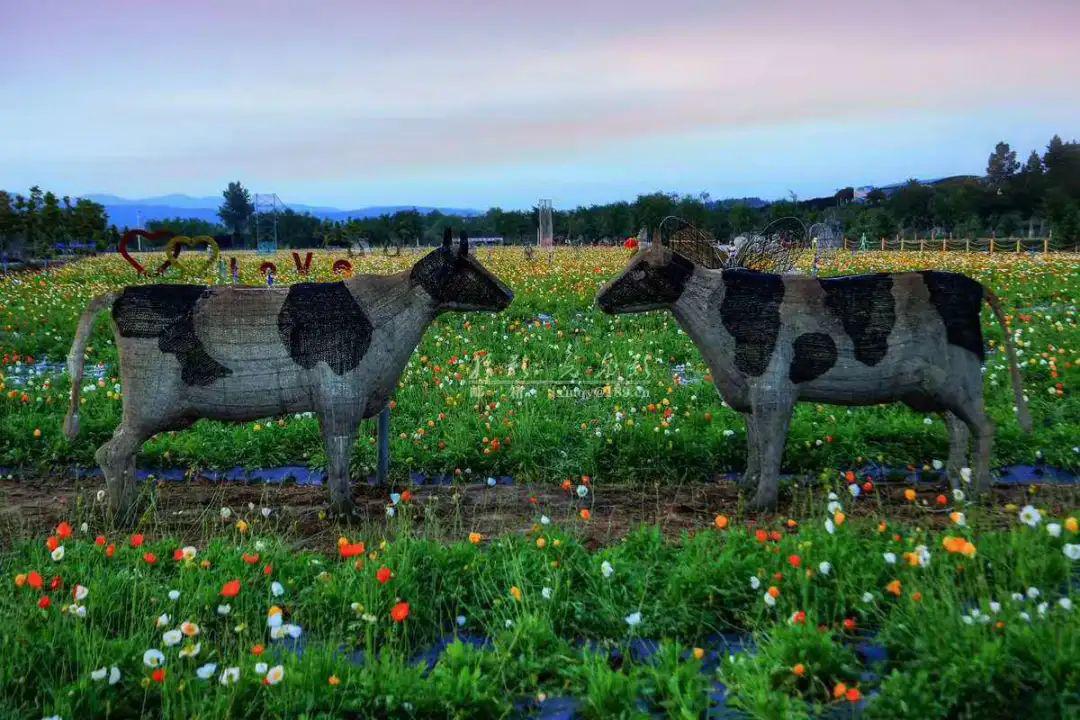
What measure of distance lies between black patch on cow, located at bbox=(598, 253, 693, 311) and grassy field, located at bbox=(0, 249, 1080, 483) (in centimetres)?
165

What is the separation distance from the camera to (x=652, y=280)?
5.99 metres

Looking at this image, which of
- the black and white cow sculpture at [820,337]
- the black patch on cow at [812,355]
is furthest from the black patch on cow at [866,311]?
the black patch on cow at [812,355]

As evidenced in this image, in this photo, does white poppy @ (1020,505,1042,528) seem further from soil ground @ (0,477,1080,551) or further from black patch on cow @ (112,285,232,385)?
black patch on cow @ (112,285,232,385)

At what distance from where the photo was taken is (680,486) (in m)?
6.66

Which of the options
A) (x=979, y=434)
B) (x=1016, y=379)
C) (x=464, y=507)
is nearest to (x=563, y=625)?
(x=464, y=507)

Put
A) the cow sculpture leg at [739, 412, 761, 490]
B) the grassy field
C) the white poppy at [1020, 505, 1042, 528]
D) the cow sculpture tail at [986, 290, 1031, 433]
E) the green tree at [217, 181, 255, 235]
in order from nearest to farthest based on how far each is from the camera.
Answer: the white poppy at [1020, 505, 1042, 528] → the cow sculpture tail at [986, 290, 1031, 433] → the cow sculpture leg at [739, 412, 761, 490] → the grassy field → the green tree at [217, 181, 255, 235]

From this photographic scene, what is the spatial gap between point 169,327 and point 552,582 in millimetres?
3314

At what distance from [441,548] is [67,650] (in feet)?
6.40

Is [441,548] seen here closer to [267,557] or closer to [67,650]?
[267,557]

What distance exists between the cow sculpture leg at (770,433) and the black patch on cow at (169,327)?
382cm

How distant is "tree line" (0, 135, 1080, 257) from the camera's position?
114 ft

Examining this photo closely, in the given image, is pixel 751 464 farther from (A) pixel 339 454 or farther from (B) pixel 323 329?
(B) pixel 323 329

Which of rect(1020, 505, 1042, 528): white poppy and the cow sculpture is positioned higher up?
the cow sculpture

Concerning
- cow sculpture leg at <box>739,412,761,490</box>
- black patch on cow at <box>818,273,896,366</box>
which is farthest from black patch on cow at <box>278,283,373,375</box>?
black patch on cow at <box>818,273,896,366</box>
